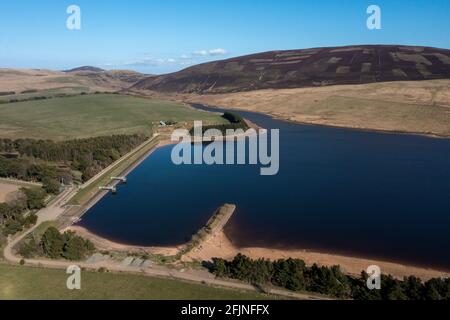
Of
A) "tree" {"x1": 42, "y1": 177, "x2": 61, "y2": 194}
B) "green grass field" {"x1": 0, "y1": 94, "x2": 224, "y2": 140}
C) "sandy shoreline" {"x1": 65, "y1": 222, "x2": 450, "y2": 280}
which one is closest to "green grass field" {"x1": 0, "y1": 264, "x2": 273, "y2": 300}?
"sandy shoreline" {"x1": 65, "y1": 222, "x2": 450, "y2": 280}

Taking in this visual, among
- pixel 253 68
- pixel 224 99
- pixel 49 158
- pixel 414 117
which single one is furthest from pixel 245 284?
pixel 253 68

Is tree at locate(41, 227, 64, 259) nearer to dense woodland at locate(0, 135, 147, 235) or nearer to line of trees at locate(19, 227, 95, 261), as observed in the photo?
line of trees at locate(19, 227, 95, 261)

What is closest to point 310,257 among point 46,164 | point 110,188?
point 110,188

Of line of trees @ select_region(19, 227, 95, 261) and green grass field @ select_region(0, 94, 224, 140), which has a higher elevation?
green grass field @ select_region(0, 94, 224, 140)

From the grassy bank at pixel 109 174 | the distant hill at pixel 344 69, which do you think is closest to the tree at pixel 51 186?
the grassy bank at pixel 109 174

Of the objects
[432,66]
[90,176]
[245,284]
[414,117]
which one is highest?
[432,66]

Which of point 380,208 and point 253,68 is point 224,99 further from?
point 380,208

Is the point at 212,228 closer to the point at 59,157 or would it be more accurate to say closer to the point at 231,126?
the point at 59,157
